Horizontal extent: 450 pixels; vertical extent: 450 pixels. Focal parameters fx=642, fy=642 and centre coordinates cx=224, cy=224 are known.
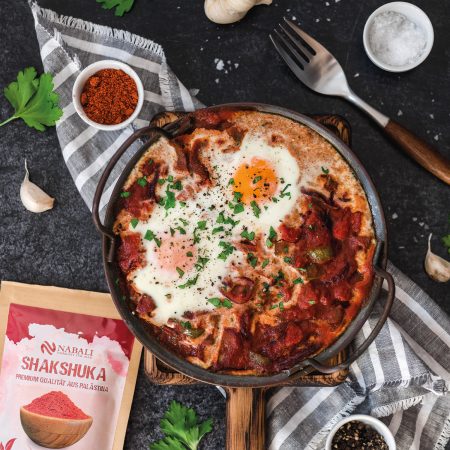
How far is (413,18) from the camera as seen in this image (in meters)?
3.93

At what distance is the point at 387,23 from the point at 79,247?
2378 millimetres

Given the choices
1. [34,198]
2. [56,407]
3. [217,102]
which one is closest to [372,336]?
[217,102]

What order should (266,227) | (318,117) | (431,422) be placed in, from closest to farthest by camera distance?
(266,227), (318,117), (431,422)

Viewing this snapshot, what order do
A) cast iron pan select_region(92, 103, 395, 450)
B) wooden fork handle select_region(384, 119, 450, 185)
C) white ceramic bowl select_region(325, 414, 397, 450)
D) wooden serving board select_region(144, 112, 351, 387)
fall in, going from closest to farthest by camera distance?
1. cast iron pan select_region(92, 103, 395, 450)
2. wooden serving board select_region(144, 112, 351, 387)
3. white ceramic bowl select_region(325, 414, 397, 450)
4. wooden fork handle select_region(384, 119, 450, 185)

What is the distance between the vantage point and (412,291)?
384 centimetres

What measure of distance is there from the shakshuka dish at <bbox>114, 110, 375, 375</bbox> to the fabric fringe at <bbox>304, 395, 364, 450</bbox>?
62 cm

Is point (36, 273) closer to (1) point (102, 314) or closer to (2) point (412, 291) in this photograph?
(1) point (102, 314)

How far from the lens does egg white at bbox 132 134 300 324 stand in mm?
3418

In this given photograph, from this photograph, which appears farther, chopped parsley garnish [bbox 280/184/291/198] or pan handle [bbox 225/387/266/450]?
pan handle [bbox 225/387/266/450]

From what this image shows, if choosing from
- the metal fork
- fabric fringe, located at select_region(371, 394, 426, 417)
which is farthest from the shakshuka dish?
fabric fringe, located at select_region(371, 394, 426, 417)

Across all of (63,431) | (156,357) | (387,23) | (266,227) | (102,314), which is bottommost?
(63,431)

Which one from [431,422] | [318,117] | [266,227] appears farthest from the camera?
[431,422]

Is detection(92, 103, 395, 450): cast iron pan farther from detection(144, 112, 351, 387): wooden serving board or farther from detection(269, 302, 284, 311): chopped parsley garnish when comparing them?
detection(269, 302, 284, 311): chopped parsley garnish

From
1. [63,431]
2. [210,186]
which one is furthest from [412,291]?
[63,431]
